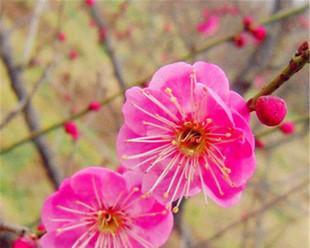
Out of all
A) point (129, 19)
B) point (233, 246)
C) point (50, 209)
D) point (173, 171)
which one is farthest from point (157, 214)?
point (129, 19)

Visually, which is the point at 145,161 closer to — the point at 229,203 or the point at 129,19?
the point at 229,203

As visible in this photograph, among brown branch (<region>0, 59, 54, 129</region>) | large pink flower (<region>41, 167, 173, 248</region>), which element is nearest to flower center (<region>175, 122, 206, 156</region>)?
large pink flower (<region>41, 167, 173, 248</region>)

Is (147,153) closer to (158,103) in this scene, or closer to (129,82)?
(158,103)

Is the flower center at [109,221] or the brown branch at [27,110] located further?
the brown branch at [27,110]

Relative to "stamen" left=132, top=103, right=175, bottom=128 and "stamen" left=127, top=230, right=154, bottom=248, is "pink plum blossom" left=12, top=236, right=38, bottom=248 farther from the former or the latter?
"stamen" left=132, top=103, right=175, bottom=128

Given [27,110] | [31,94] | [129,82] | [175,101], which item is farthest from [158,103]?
[129,82]

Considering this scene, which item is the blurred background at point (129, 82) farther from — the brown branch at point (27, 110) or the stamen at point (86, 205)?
the stamen at point (86, 205)

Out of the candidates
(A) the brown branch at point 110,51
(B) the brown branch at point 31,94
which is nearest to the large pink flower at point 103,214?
(B) the brown branch at point 31,94
